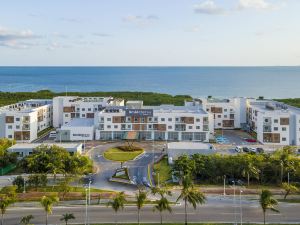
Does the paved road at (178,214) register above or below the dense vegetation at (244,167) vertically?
below

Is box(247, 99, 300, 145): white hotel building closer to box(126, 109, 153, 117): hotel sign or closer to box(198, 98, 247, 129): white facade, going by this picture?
box(198, 98, 247, 129): white facade

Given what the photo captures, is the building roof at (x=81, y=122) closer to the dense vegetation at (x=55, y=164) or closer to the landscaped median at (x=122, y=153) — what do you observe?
the landscaped median at (x=122, y=153)

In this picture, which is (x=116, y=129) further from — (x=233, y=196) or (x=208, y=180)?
(x=233, y=196)

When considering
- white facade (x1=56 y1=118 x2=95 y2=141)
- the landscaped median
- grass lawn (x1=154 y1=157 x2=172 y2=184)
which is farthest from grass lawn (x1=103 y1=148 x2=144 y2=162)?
white facade (x1=56 y1=118 x2=95 y2=141)

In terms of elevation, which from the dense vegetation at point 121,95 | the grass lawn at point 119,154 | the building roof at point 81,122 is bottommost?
the grass lawn at point 119,154

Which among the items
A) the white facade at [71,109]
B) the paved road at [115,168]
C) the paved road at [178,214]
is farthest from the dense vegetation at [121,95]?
the paved road at [178,214]
